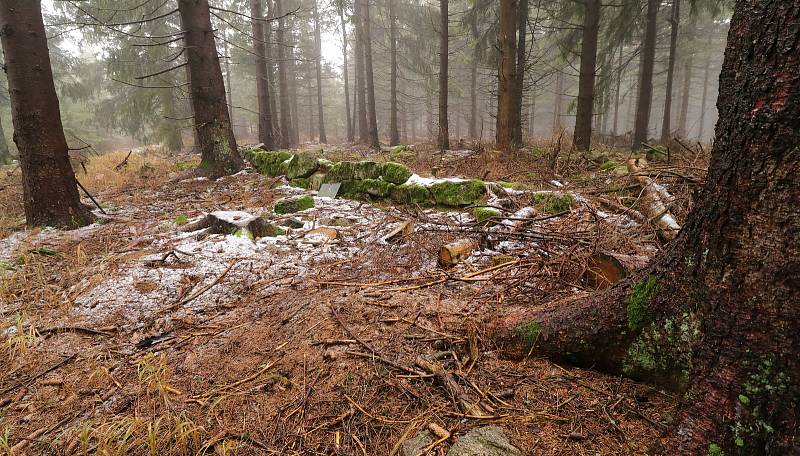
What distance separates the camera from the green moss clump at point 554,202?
4.42 meters

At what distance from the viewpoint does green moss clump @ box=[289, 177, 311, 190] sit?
731 centimetres

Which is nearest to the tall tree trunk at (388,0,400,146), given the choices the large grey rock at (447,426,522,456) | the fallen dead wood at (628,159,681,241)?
the fallen dead wood at (628,159,681,241)

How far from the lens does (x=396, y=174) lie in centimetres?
602

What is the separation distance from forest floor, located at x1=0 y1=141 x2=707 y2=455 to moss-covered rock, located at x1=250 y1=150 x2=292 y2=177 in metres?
3.53

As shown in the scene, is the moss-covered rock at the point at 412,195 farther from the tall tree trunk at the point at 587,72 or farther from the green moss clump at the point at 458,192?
the tall tree trunk at the point at 587,72

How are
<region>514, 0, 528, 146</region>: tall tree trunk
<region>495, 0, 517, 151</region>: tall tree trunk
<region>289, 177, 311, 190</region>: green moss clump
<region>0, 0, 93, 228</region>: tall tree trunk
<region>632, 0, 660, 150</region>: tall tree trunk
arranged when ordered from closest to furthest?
<region>0, 0, 93, 228</region>: tall tree trunk < <region>289, 177, 311, 190</region>: green moss clump < <region>495, 0, 517, 151</region>: tall tree trunk < <region>514, 0, 528, 146</region>: tall tree trunk < <region>632, 0, 660, 150</region>: tall tree trunk

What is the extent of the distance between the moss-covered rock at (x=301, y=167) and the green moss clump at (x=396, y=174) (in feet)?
6.60

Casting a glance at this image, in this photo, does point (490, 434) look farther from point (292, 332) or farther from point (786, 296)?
point (292, 332)

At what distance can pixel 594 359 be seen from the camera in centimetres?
188

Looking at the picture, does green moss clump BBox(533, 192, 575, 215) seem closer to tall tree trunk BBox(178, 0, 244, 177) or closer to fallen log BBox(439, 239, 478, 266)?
fallen log BBox(439, 239, 478, 266)

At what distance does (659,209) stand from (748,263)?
280cm

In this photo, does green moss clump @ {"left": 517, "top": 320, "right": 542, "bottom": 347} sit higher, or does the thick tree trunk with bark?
the thick tree trunk with bark

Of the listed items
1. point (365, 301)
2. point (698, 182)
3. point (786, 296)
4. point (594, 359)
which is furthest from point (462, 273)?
point (698, 182)

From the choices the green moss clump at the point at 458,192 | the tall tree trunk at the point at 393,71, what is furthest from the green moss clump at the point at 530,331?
the tall tree trunk at the point at 393,71
